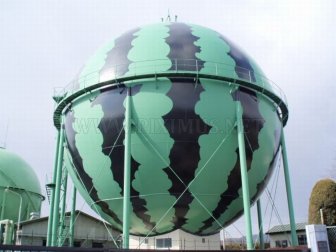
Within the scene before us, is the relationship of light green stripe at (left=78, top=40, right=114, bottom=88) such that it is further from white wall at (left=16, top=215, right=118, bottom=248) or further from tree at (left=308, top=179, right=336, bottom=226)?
tree at (left=308, top=179, right=336, bottom=226)

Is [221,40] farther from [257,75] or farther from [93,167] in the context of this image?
[93,167]

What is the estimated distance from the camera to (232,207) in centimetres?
1348

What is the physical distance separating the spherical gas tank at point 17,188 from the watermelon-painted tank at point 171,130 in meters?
15.0

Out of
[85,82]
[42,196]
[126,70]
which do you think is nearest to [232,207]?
[126,70]

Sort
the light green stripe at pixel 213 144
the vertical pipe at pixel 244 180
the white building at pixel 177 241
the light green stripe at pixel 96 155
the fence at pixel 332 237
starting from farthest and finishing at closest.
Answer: the white building at pixel 177 241, the light green stripe at pixel 96 155, the light green stripe at pixel 213 144, the vertical pipe at pixel 244 180, the fence at pixel 332 237

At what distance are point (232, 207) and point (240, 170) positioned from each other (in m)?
1.40

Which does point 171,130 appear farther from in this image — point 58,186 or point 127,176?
point 58,186

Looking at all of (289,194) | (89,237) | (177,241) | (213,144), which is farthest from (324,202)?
(89,237)

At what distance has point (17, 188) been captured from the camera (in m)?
27.7

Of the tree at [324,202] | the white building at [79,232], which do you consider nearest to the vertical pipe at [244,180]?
the tree at [324,202]

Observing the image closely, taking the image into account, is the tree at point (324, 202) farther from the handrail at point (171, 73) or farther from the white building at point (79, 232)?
the white building at point (79, 232)

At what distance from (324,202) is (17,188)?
20401mm

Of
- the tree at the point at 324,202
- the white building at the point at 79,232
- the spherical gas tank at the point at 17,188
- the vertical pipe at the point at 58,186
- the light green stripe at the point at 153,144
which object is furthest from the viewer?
the spherical gas tank at the point at 17,188

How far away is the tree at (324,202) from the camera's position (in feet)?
59.2
